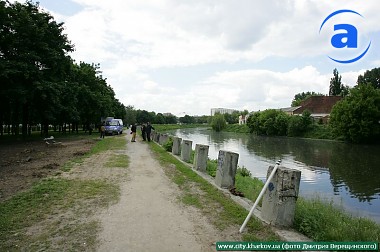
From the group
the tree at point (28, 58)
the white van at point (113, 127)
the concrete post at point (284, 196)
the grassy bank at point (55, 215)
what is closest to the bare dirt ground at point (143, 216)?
the grassy bank at point (55, 215)

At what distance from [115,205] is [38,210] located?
1560 mm

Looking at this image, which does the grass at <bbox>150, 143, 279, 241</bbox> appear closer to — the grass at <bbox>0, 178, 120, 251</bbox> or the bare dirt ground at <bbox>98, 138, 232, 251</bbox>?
the bare dirt ground at <bbox>98, 138, 232, 251</bbox>

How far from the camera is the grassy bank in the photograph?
4.66m

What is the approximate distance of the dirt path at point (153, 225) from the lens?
4.61 metres

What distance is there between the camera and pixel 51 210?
20.6 feet

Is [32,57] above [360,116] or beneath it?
above

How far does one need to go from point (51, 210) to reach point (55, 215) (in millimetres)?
360

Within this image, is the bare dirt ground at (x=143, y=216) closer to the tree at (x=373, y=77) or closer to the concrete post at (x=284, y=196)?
the concrete post at (x=284, y=196)

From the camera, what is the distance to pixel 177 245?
4.62 metres

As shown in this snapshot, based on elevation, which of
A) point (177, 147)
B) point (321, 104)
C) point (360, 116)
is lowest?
point (177, 147)

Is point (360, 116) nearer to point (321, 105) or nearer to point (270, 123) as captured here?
point (270, 123)

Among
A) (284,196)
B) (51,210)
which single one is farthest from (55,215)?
(284,196)

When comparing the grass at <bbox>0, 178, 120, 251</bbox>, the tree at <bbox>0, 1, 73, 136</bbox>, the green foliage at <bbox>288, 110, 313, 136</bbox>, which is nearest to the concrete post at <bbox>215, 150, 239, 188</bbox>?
the grass at <bbox>0, 178, 120, 251</bbox>

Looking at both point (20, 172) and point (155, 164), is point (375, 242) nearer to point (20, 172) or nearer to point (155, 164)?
point (155, 164)
